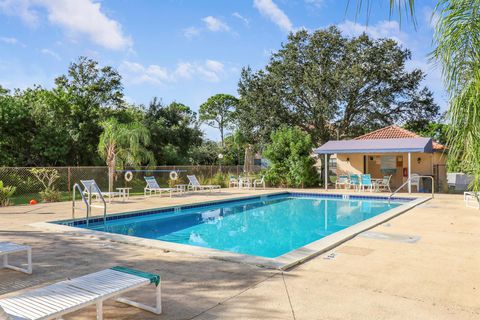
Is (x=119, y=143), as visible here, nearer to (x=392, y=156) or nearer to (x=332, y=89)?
(x=332, y=89)

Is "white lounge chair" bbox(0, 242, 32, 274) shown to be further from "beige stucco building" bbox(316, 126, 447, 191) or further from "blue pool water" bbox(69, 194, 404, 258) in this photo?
"beige stucco building" bbox(316, 126, 447, 191)

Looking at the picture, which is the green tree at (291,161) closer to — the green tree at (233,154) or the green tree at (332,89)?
the green tree at (332,89)

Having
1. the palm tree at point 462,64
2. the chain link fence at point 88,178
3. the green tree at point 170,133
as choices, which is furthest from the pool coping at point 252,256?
the green tree at point 170,133

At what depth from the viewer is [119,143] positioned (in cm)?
1722

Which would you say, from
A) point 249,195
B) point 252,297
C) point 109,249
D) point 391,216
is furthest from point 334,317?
point 249,195

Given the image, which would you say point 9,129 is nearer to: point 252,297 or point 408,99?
point 252,297

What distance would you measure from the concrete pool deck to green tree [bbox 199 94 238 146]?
4492 cm

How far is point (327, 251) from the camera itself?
20.1 ft

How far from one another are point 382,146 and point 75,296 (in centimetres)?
1890

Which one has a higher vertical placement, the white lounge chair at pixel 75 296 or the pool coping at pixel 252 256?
the white lounge chair at pixel 75 296

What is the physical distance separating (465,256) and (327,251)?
2.13 meters

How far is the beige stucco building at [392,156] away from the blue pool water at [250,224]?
4190 millimetres

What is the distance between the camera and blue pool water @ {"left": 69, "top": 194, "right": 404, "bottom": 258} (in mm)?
8961

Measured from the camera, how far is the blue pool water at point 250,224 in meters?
8.96
